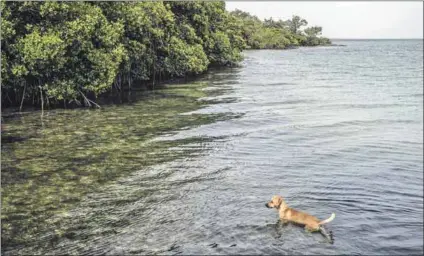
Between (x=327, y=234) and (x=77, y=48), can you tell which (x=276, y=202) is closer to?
(x=327, y=234)

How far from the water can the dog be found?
0.23m

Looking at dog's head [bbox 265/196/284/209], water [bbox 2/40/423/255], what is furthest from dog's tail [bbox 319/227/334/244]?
dog's head [bbox 265/196/284/209]

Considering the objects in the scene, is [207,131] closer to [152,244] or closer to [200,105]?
[200,105]

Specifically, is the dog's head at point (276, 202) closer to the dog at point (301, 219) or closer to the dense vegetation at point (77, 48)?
the dog at point (301, 219)

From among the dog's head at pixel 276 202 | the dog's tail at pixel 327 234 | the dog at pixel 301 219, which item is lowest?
the dog's tail at pixel 327 234

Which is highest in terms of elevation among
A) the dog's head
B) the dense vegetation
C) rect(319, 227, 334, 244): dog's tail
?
the dense vegetation

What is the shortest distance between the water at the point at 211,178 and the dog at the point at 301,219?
0.23 m

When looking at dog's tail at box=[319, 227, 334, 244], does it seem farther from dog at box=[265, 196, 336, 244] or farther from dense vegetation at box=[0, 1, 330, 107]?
dense vegetation at box=[0, 1, 330, 107]

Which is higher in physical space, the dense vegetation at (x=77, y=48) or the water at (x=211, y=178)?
the dense vegetation at (x=77, y=48)

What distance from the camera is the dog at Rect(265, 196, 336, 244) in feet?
37.5

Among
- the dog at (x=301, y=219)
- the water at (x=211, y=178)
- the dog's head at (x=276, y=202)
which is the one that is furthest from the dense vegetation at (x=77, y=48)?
the dog at (x=301, y=219)

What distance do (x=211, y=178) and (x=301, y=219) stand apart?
535cm

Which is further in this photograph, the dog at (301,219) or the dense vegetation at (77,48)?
the dense vegetation at (77,48)

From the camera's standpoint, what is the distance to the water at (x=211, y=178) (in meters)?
11.5
